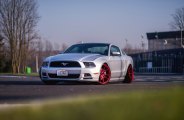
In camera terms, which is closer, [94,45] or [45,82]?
[45,82]

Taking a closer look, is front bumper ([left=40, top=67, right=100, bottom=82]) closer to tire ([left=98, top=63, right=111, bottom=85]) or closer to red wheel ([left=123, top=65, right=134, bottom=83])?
tire ([left=98, top=63, right=111, bottom=85])

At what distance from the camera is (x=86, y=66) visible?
8273 mm

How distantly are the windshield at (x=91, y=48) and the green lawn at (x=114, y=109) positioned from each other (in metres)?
6.64

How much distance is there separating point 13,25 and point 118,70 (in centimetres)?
Answer: 4195

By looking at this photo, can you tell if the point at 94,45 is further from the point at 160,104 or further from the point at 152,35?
the point at 152,35

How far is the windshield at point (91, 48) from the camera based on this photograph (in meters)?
9.24

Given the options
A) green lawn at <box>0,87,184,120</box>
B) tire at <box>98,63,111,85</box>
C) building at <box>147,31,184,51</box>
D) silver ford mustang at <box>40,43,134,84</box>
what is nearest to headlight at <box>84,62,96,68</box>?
silver ford mustang at <box>40,43,134,84</box>

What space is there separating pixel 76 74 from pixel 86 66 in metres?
0.29

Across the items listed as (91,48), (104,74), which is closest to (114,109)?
(104,74)

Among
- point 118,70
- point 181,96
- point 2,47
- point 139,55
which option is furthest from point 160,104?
point 139,55

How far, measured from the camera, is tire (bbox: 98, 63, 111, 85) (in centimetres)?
854

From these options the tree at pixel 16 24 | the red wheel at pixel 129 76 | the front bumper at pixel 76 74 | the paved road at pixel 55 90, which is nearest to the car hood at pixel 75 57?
the front bumper at pixel 76 74

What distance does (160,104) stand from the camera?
225 centimetres

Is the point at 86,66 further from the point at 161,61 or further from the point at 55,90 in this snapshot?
Answer: the point at 161,61
